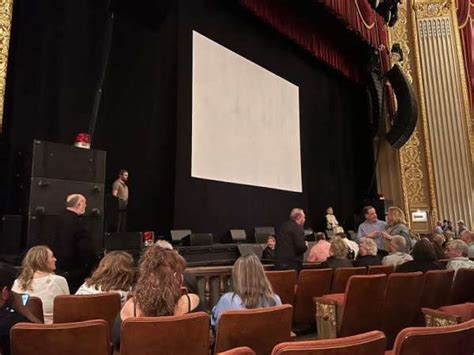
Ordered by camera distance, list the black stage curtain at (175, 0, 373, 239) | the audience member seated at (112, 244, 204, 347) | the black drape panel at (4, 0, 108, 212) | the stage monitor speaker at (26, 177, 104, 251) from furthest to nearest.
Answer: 1. the black stage curtain at (175, 0, 373, 239)
2. the black drape panel at (4, 0, 108, 212)
3. the stage monitor speaker at (26, 177, 104, 251)
4. the audience member seated at (112, 244, 204, 347)

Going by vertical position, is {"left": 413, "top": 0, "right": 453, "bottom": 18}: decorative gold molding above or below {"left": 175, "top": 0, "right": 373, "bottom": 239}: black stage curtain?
above

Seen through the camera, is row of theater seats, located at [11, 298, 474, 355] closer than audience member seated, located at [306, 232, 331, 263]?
Yes

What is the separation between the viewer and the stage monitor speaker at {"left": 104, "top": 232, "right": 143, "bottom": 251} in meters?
5.11

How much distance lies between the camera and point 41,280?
2.72 m

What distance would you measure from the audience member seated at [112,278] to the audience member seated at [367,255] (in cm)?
263

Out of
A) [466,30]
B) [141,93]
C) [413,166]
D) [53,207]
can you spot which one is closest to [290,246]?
[53,207]

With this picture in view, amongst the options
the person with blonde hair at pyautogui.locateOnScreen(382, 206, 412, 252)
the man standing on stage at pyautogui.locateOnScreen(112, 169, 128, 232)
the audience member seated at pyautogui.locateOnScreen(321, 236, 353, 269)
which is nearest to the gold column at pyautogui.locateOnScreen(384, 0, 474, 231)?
the person with blonde hair at pyautogui.locateOnScreen(382, 206, 412, 252)

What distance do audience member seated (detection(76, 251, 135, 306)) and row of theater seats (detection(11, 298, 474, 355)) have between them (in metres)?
0.89

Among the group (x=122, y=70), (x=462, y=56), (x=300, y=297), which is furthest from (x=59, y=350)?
(x=462, y=56)

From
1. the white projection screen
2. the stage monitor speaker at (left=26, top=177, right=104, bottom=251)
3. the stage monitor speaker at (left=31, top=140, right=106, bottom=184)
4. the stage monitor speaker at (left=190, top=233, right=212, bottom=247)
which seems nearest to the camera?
the stage monitor speaker at (left=26, top=177, right=104, bottom=251)

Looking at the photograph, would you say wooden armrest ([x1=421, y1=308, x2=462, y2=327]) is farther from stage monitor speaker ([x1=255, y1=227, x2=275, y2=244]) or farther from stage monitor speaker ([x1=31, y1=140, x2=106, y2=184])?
stage monitor speaker ([x1=255, y1=227, x2=275, y2=244])

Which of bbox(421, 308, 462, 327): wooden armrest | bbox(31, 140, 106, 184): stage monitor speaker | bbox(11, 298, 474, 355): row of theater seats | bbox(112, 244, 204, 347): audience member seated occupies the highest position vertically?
bbox(31, 140, 106, 184): stage monitor speaker

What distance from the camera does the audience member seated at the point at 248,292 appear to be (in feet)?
7.59

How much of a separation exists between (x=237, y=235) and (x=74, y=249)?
4476mm
